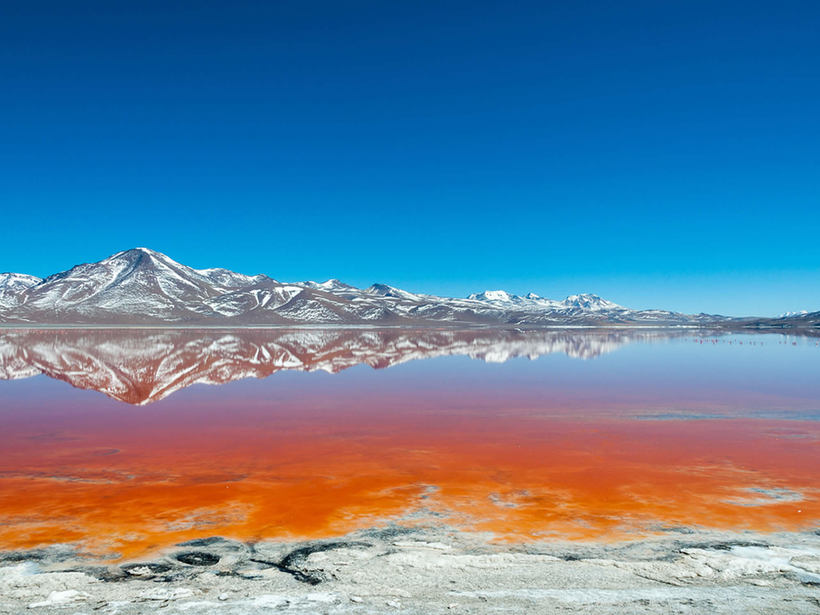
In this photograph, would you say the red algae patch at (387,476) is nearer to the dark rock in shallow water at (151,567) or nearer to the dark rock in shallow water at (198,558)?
the dark rock in shallow water at (151,567)

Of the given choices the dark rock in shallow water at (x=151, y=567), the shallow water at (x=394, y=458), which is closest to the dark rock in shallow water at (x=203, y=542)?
the shallow water at (x=394, y=458)

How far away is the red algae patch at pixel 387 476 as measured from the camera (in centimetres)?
1017

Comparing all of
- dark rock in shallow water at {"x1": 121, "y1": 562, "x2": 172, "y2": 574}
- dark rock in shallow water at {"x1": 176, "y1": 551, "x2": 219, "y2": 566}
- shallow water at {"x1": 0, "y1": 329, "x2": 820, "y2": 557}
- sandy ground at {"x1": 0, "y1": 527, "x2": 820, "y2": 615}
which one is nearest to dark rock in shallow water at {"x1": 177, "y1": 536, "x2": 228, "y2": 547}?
sandy ground at {"x1": 0, "y1": 527, "x2": 820, "y2": 615}

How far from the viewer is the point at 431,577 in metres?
7.83

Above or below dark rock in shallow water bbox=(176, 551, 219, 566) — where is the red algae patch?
below

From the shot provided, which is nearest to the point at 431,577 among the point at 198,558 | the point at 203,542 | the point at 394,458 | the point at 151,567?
the point at 198,558

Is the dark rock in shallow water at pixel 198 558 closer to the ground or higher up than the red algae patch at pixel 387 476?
higher up

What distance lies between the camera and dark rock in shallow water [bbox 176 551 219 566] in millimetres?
8344

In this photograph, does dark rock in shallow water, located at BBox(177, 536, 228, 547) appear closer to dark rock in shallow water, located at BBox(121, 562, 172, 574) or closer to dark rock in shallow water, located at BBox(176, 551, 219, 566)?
dark rock in shallow water, located at BBox(176, 551, 219, 566)

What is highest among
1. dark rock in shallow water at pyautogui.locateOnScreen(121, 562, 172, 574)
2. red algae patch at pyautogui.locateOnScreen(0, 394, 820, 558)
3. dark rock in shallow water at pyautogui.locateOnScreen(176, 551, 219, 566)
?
dark rock in shallow water at pyautogui.locateOnScreen(121, 562, 172, 574)

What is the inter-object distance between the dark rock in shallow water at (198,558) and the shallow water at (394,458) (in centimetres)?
67

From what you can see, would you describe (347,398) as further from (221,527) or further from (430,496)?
(221,527)

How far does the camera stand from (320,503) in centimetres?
1157

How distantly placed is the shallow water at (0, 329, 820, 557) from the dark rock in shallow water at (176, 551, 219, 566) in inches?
26.4
